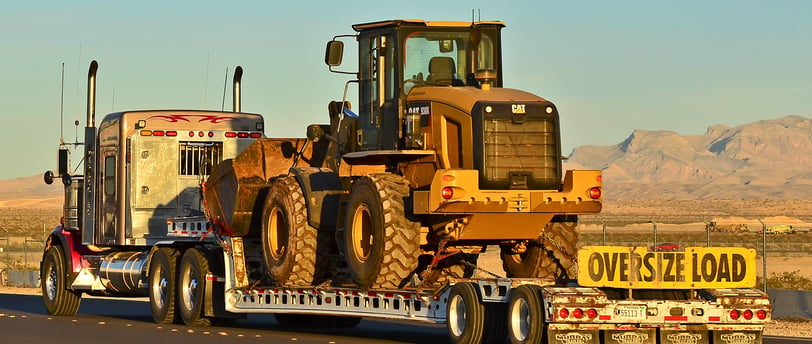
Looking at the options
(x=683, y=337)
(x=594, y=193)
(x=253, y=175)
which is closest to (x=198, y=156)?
(x=253, y=175)

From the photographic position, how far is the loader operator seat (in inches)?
776

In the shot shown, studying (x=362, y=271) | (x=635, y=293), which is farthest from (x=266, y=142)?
(x=635, y=293)

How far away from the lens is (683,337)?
55.1ft

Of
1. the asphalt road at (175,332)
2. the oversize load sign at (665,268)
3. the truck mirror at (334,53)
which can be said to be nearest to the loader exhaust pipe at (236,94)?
the asphalt road at (175,332)

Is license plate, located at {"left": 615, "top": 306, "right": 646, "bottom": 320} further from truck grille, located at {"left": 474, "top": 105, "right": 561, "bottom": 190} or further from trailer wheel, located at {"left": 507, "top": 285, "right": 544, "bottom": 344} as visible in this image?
truck grille, located at {"left": 474, "top": 105, "right": 561, "bottom": 190}

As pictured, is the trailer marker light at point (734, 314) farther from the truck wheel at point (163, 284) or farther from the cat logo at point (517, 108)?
the truck wheel at point (163, 284)

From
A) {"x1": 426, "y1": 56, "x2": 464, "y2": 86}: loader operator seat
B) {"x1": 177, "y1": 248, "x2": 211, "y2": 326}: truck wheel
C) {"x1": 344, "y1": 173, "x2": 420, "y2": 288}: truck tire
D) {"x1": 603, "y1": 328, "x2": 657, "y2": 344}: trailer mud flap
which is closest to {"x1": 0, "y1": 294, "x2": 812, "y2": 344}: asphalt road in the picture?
{"x1": 177, "y1": 248, "x2": 211, "y2": 326}: truck wheel

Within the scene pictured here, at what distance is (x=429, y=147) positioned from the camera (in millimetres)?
19062

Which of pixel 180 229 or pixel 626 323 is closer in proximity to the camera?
pixel 626 323

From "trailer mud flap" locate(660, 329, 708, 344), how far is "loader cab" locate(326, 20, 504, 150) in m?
4.32

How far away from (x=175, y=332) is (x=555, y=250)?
592 cm

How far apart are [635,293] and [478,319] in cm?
184

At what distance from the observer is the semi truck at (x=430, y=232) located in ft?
54.6

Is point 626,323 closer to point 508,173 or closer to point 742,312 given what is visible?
point 742,312
